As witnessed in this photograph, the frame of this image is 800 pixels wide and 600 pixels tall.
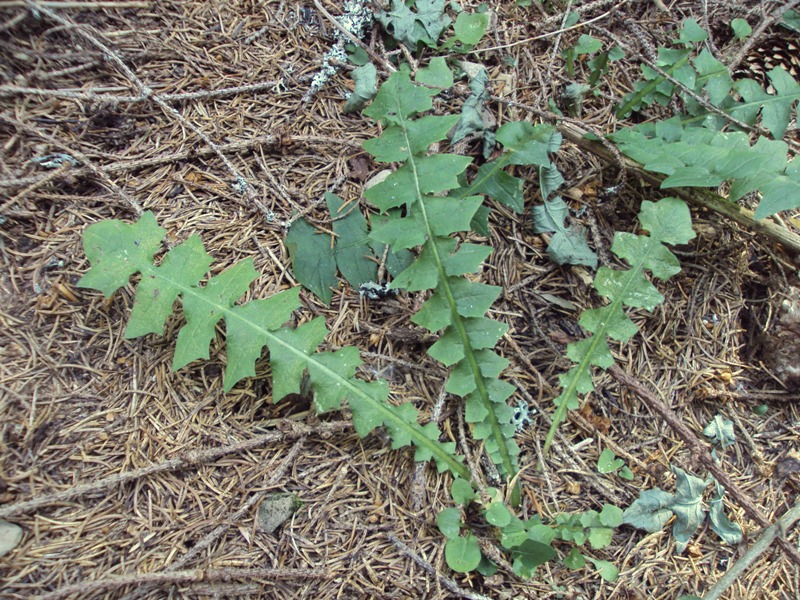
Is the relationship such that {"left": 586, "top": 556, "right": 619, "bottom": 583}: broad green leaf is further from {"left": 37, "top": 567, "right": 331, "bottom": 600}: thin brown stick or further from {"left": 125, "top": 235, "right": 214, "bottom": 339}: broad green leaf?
{"left": 125, "top": 235, "right": 214, "bottom": 339}: broad green leaf

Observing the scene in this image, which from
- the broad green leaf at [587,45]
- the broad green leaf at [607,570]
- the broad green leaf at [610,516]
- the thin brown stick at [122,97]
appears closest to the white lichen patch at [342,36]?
the thin brown stick at [122,97]

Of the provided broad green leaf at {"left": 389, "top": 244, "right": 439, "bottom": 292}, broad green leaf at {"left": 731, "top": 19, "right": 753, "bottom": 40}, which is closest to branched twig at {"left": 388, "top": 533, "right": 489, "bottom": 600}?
broad green leaf at {"left": 389, "top": 244, "right": 439, "bottom": 292}

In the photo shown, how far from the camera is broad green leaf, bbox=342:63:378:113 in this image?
7.39 ft

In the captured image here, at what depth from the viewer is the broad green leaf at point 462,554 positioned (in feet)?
5.83

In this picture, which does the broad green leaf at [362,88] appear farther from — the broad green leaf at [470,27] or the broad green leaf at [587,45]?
the broad green leaf at [587,45]

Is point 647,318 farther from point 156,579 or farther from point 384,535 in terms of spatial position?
point 156,579

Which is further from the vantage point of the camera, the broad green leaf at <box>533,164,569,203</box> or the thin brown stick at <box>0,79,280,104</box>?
the broad green leaf at <box>533,164,569,203</box>

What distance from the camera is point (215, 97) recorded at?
88.0 inches

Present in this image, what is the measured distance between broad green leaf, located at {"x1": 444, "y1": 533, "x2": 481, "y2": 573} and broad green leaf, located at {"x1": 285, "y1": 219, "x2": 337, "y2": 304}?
1.00m

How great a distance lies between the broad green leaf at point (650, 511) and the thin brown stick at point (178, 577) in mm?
1132

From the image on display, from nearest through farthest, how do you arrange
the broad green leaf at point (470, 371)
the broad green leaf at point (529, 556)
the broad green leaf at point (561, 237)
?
1. the broad green leaf at point (529, 556)
2. the broad green leaf at point (470, 371)
3. the broad green leaf at point (561, 237)

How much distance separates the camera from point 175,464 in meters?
1.82

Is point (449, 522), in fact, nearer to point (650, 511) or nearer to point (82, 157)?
point (650, 511)

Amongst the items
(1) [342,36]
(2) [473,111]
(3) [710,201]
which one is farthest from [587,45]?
(1) [342,36]
